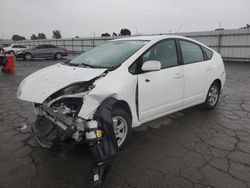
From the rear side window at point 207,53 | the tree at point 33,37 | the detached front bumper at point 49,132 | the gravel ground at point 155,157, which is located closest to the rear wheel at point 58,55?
the gravel ground at point 155,157

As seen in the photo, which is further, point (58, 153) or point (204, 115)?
point (204, 115)

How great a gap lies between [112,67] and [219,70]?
9.13ft

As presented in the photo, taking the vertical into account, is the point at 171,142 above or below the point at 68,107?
below

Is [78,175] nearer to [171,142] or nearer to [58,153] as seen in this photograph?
[58,153]

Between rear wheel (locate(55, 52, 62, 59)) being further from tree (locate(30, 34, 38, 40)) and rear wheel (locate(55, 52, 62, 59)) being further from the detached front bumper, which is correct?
tree (locate(30, 34, 38, 40))

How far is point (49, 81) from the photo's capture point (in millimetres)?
2611

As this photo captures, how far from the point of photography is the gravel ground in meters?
2.34

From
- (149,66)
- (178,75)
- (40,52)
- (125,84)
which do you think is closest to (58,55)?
(40,52)

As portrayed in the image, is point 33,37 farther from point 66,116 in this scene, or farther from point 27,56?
point 66,116

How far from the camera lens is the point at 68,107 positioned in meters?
2.53

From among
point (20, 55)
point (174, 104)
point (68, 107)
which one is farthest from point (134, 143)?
point (20, 55)

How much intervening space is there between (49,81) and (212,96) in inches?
138

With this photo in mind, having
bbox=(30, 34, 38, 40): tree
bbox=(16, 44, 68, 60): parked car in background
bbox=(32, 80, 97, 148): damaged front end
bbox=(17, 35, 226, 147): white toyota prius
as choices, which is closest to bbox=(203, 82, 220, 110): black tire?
bbox=(17, 35, 226, 147): white toyota prius

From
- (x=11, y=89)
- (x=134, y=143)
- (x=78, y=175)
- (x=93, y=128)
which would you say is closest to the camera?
(x=93, y=128)
